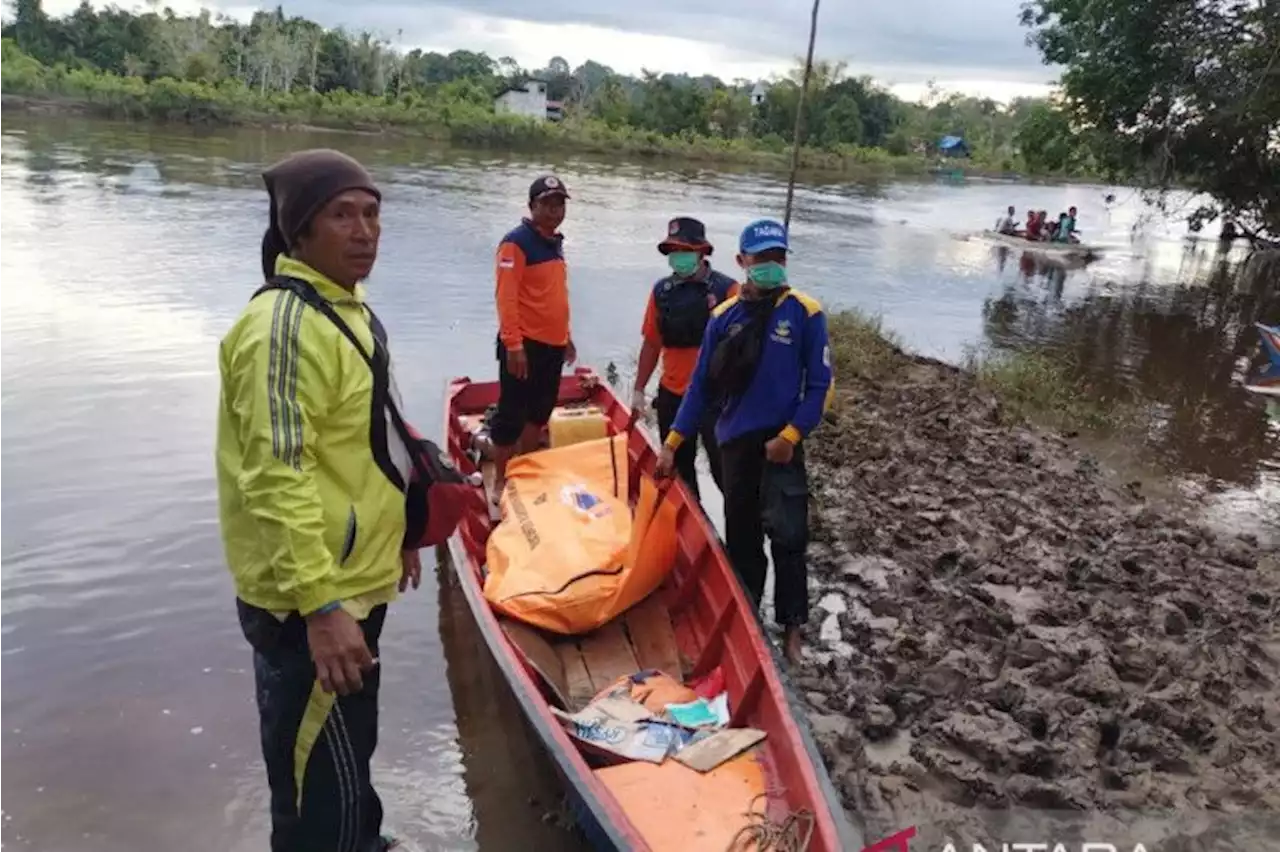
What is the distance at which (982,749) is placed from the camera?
3.72m

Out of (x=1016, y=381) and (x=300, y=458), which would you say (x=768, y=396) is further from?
(x=1016, y=381)

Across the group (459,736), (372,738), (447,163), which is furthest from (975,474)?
(447,163)

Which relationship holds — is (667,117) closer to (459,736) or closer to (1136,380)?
(1136,380)

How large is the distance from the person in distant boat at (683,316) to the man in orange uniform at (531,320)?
51 cm

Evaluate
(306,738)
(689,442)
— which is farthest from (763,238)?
(306,738)

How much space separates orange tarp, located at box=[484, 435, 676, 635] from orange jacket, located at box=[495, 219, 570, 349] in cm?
79

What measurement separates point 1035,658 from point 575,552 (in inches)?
82.7

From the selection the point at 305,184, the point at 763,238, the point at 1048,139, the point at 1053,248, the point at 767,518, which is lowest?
the point at 767,518

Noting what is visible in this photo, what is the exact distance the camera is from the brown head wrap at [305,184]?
2021mm

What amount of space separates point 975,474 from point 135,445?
607 cm

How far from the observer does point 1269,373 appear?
11.1 metres

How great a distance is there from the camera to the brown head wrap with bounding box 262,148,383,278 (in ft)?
6.63

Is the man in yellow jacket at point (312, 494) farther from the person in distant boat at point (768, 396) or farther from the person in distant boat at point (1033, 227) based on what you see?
the person in distant boat at point (1033, 227)

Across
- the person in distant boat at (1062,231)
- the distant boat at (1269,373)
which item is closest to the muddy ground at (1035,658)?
the distant boat at (1269,373)
